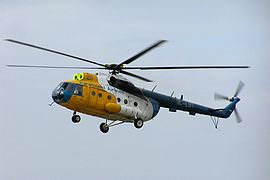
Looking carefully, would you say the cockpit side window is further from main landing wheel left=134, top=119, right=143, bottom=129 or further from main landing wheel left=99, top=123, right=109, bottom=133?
main landing wheel left=134, top=119, right=143, bottom=129

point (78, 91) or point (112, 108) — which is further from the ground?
point (78, 91)

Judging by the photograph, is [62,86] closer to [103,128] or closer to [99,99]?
[99,99]

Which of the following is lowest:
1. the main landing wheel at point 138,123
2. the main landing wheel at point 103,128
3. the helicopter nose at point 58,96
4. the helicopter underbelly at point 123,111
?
the main landing wheel at point 103,128

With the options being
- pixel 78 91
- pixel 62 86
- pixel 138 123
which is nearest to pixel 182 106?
pixel 138 123

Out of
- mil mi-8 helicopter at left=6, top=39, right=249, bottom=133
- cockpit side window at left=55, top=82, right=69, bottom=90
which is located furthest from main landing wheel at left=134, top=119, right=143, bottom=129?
cockpit side window at left=55, top=82, right=69, bottom=90

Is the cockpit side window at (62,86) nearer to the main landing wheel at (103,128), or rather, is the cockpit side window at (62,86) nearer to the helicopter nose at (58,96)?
the helicopter nose at (58,96)

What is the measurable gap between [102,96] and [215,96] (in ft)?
42.0

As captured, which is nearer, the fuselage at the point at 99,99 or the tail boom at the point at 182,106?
the fuselage at the point at 99,99

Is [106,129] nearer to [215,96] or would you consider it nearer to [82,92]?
[82,92]

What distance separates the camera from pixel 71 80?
140 feet

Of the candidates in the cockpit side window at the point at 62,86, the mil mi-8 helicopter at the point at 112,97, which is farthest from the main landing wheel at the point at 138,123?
the cockpit side window at the point at 62,86

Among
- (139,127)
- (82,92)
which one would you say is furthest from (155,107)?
(82,92)

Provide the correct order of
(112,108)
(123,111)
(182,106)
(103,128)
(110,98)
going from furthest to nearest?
(182,106) < (103,128) < (123,111) < (110,98) < (112,108)

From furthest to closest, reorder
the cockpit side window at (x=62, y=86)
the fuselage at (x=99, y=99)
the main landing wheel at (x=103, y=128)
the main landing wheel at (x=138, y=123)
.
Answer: the main landing wheel at (x=138, y=123) < the main landing wheel at (x=103, y=128) < the cockpit side window at (x=62, y=86) < the fuselage at (x=99, y=99)
